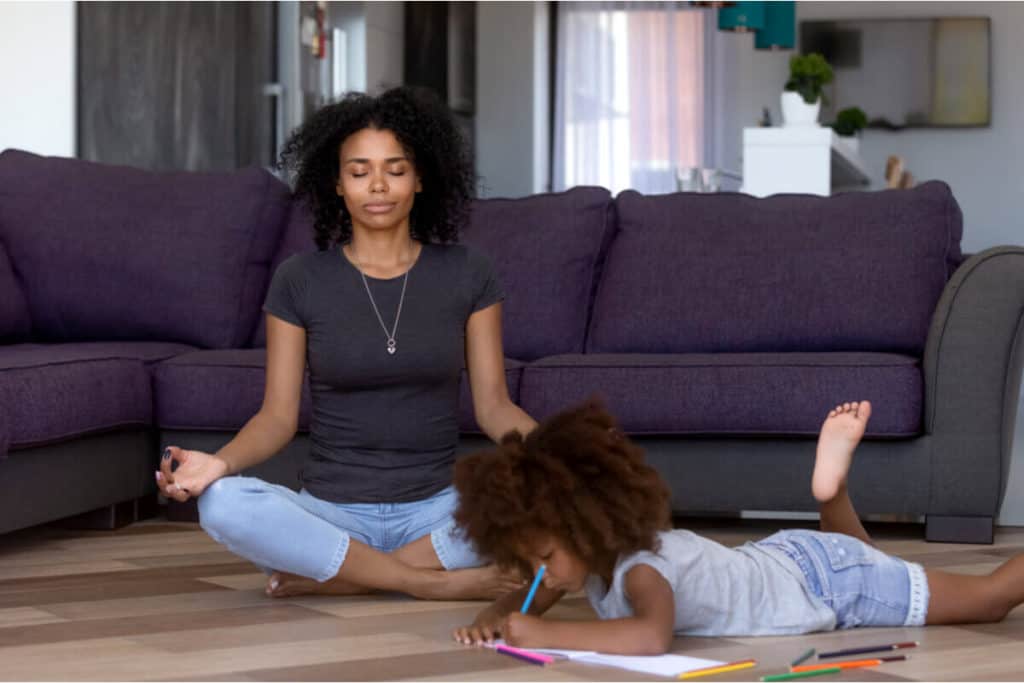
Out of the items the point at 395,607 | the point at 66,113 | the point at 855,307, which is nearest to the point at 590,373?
the point at 855,307

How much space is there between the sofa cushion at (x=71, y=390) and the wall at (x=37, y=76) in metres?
1.74

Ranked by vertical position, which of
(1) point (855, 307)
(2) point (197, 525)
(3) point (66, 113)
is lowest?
(2) point (197, 525)

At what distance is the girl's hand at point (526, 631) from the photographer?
2.01 m

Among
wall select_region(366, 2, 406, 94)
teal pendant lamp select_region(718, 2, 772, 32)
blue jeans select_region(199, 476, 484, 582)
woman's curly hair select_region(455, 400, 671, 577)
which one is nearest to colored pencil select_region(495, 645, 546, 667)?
woman's curly hair select_region(455, 400, 671, 577)

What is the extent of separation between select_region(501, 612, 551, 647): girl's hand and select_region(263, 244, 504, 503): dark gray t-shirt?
1.66ft

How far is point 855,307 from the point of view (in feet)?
11.6

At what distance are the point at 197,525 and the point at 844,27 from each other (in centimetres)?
715

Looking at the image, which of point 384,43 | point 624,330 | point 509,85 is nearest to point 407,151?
point 624,330

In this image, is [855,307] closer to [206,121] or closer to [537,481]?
[537,481]

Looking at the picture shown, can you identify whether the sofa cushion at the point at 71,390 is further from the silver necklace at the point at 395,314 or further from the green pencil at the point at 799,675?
the green pencil at the point at 799,675

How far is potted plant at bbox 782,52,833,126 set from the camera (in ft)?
18.3

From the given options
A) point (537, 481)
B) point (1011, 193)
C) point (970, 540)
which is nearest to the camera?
point (537, 481)

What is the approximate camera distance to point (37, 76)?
5.14 meters

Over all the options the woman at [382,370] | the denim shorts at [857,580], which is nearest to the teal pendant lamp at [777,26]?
the woman at [382,370]
